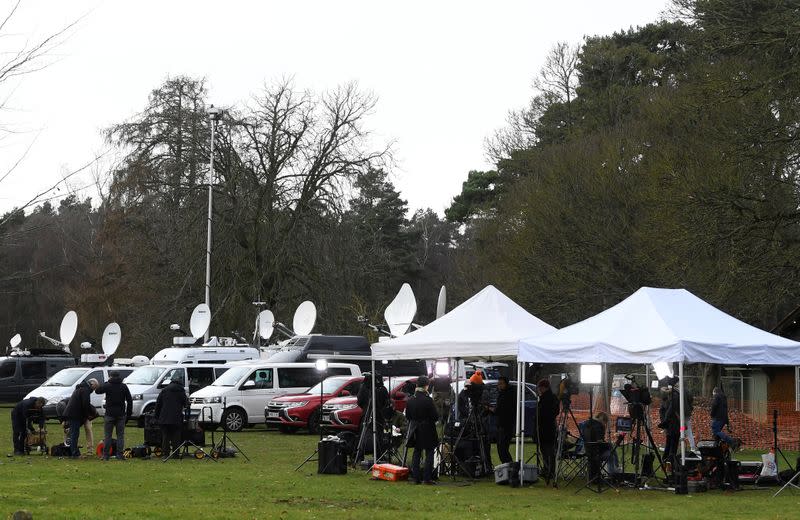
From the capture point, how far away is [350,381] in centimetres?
2909

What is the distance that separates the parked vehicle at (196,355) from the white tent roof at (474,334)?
1558 cm

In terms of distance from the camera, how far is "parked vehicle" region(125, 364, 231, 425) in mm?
30094

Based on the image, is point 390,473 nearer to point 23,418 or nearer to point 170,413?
point 170,413

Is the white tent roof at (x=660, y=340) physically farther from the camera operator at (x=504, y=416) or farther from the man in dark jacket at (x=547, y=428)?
the camera operator at (x=504, y=416)

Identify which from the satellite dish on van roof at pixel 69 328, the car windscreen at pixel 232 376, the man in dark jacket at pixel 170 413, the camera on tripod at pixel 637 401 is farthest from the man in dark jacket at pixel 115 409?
the satellite dish on van roof at pixel 69 328

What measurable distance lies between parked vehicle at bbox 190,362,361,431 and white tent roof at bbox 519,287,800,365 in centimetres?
1405

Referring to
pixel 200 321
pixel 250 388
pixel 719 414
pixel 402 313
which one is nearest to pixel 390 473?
pixel 719 414

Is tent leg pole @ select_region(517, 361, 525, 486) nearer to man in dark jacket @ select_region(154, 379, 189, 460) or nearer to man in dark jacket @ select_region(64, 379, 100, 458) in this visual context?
man in dark jacket @ select_region(154, 379, 189, 460)

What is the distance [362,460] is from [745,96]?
13.4 m

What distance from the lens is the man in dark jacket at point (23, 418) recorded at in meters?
21.0

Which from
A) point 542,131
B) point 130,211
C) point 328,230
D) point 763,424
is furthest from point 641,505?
point 542,131

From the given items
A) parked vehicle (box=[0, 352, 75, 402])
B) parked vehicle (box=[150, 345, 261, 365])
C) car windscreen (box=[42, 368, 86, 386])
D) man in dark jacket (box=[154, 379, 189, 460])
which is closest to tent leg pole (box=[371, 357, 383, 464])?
man in dark jacket (box=[154, 379, 189, 460])

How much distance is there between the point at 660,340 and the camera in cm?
Result: 1585

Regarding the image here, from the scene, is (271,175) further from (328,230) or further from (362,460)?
(362,460)
